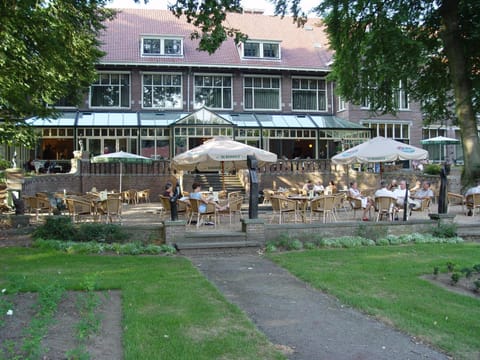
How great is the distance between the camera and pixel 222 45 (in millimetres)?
33969

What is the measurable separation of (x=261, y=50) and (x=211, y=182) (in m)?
12.3

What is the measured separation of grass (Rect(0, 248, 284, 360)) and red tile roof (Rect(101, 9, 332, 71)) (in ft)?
76.9

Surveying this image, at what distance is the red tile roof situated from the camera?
31266mm

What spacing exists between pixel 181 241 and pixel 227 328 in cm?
517

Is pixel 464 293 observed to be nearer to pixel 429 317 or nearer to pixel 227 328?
pixel 429 317

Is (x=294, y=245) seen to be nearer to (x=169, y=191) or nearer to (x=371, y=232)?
(x=371, y=232)

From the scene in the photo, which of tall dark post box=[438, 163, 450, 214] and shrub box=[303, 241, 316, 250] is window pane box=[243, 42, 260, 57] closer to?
tall dark post box=[438, 163, 450, 214]

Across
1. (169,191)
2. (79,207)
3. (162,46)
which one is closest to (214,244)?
(169,191)

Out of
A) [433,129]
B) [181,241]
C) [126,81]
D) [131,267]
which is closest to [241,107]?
[126,81]

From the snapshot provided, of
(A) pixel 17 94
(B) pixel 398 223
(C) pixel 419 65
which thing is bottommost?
(B) pixel 398 223

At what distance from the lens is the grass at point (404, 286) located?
16.6 ft

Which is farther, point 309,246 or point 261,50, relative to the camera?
point 261,50

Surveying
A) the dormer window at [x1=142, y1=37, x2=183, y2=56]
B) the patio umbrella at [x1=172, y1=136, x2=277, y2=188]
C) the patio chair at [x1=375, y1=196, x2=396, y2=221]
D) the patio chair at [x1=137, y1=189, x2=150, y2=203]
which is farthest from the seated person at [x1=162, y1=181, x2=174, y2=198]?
the dormer window at [x1=142, y1=37, x2=183, y2=56]

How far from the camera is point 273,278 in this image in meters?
7.55
